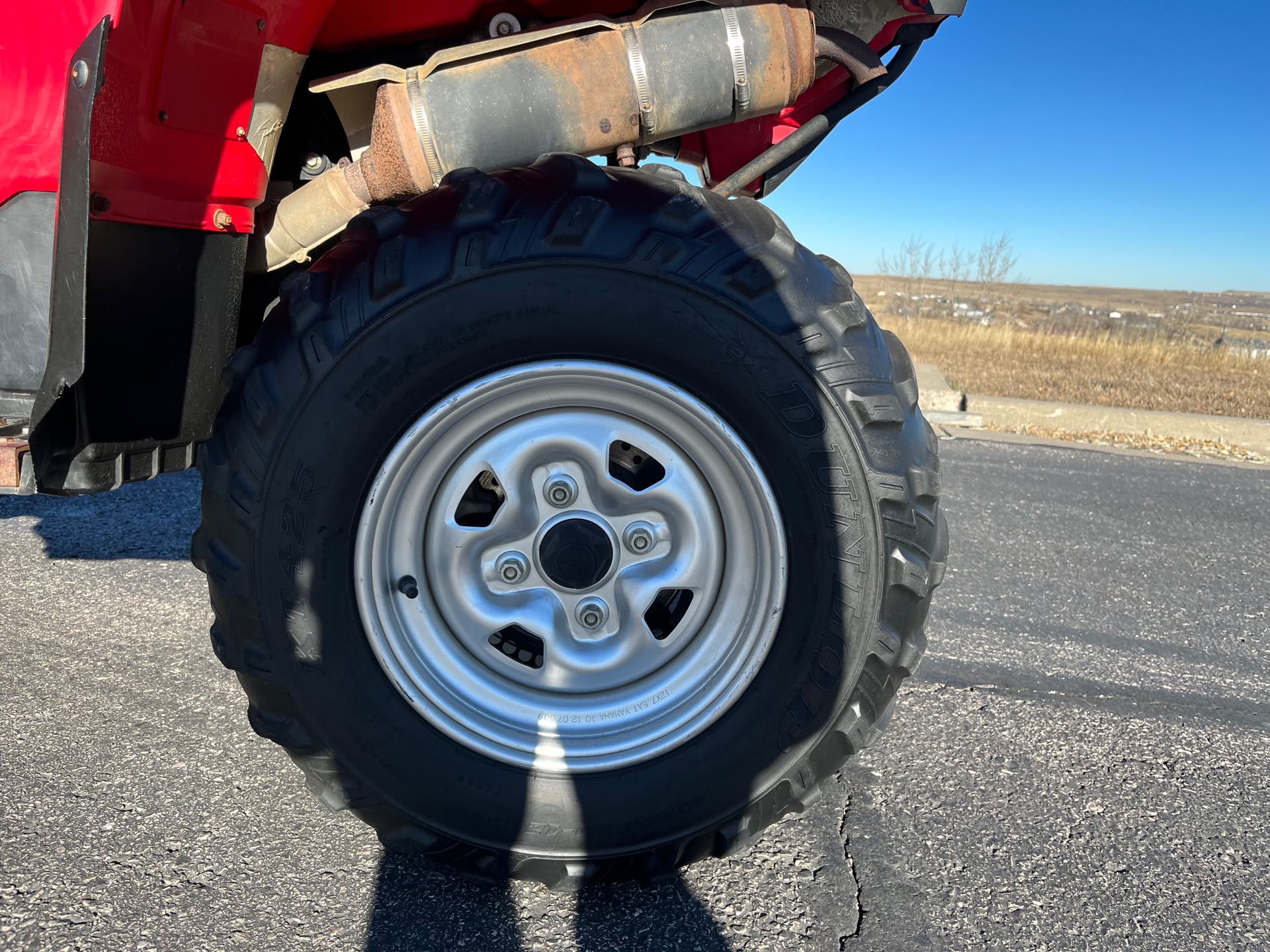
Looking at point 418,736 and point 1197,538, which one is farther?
point 1197,538

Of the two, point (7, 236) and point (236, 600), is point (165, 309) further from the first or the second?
point (236, 600)

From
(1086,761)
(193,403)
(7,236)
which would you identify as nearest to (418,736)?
(193,403)

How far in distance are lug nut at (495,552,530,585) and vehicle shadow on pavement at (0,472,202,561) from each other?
2.28 meters

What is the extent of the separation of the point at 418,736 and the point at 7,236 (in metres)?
1.23

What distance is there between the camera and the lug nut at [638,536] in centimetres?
175

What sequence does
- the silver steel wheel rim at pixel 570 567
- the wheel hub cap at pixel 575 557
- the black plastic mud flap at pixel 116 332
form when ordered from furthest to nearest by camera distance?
the wheel hub cap at pixel 575 557 → the silver steel wheel rim at pixel 570 567 → the black plastic mud flap at pixel 116 332

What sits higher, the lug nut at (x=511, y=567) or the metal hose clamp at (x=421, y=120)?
the metal hose clamp at (x=421, y=120)

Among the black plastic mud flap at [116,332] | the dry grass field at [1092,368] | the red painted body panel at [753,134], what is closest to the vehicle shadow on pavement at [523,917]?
the black plastic mud flap at [116,332]

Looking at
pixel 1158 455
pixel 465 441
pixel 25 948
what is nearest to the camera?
pixel 25 948

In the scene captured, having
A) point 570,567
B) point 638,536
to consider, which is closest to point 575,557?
point 570,567

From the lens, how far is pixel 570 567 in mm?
1725

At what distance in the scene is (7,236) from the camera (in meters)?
1.59

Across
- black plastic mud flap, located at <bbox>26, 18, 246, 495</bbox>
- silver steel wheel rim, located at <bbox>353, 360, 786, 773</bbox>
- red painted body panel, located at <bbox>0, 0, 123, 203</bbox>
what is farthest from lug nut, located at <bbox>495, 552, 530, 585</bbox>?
red painted body panel, located at <bbox>0, 0, 123, 203</bbox>

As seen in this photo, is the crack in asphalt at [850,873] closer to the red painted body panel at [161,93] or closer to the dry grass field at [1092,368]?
the red painted body panel at [161,93]
